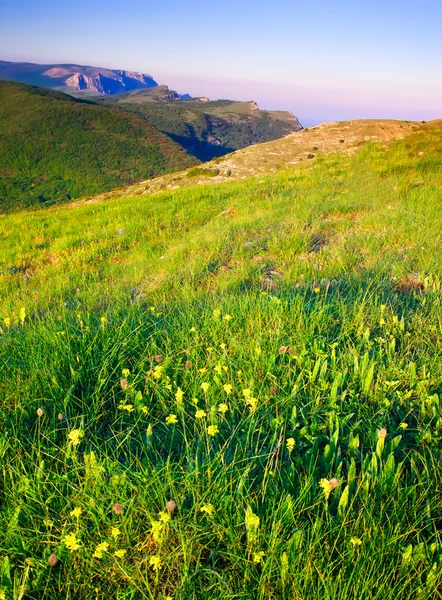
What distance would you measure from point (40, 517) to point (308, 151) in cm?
2387

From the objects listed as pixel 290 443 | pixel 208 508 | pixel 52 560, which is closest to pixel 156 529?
pixel 208 508

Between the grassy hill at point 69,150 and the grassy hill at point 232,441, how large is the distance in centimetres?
12438

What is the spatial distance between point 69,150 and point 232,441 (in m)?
169

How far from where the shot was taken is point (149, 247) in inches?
290

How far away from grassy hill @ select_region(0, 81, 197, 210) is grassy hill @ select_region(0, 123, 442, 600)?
124381 millimetres

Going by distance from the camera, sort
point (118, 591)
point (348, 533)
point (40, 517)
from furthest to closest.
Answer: point (40, 517), point (348, 533), point (118, 591)

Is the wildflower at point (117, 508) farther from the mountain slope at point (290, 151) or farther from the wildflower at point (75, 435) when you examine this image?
the mountain slope at point (290, 151)

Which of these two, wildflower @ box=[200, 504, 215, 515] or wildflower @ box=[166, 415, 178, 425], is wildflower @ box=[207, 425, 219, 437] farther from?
wildflower @ box=[200, 504, 215, 515]

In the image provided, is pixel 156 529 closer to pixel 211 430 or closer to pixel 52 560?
pixel 52 560

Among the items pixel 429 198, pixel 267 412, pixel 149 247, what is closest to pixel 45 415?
pixel 267 412

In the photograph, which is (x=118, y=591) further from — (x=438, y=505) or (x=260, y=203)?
(x=260, y=203)

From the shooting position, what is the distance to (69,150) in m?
149

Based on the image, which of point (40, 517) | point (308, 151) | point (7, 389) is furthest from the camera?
point (308, 151)

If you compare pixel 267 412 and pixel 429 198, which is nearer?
pixel 267 412
